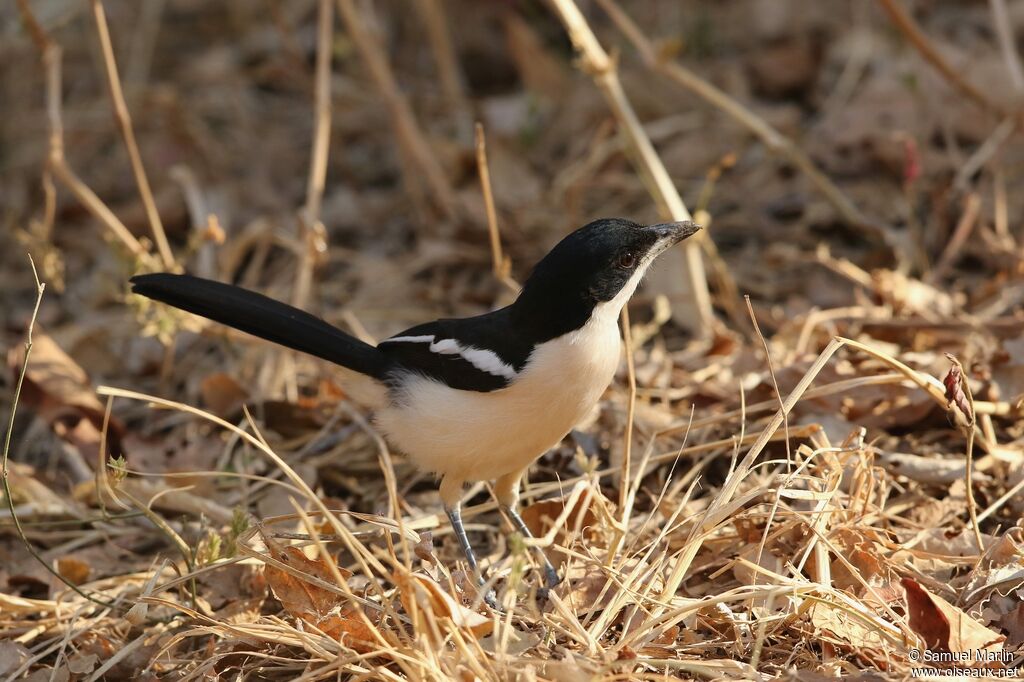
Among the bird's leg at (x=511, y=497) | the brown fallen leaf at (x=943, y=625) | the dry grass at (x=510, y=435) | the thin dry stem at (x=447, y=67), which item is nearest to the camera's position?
the brown fallen leaf at (x=943, y=625)

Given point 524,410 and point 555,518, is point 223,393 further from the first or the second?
point 524,410

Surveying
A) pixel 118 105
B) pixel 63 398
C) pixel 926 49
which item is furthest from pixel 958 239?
pixel 63 398

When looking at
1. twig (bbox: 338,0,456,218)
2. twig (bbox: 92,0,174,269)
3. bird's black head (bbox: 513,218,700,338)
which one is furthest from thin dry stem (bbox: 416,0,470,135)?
bird's black head (bbox: 513,218,700,338)

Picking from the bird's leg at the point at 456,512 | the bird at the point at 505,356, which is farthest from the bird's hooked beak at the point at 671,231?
the bird's leg at the point at 456,512

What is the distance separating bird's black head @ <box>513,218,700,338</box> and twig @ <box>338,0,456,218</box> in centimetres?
251

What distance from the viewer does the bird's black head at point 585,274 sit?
126 inches

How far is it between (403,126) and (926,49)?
8.40 ft

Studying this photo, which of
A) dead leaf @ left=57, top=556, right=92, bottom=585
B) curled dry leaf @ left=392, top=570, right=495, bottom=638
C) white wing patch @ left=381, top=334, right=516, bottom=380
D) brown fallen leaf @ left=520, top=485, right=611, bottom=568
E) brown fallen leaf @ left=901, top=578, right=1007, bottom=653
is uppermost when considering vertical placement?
white wing patch @ left=381, top=334, right=516, bottom=380

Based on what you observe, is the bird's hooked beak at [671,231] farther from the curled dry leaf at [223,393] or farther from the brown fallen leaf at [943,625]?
the curled dry leaf at [223,393]

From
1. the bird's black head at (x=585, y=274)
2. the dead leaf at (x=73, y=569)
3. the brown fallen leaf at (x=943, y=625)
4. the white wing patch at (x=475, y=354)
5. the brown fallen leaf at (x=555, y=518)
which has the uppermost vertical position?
the bird's black head at (x=585, y=274)

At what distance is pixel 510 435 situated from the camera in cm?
318

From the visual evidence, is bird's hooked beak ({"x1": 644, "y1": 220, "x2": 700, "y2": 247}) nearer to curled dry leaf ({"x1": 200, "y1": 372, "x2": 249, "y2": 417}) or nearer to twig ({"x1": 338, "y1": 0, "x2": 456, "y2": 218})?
curled dry leaf ({"x1": 200, "y1": 372, "x2": 249, "y2": 417})

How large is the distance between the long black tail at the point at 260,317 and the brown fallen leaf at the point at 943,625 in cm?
179

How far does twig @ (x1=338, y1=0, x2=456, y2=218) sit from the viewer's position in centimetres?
541
